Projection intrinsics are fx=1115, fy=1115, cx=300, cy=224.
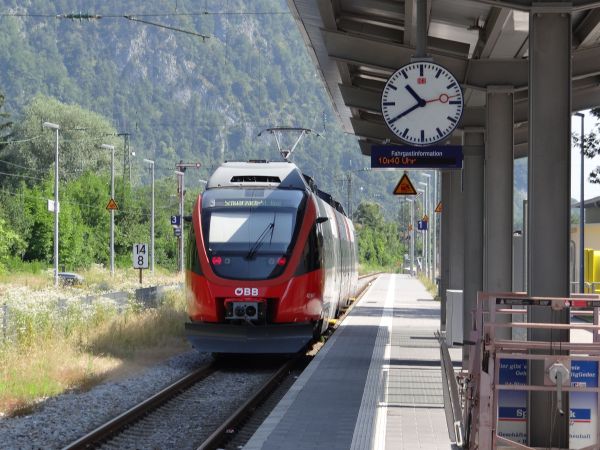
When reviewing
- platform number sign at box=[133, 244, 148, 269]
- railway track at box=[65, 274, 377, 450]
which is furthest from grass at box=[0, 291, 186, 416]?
platform number sign at box=[133, 244, 148, 269]

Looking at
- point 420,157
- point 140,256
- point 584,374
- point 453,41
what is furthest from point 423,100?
point 140,256

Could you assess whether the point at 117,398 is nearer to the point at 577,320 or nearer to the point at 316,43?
the point at 316,43

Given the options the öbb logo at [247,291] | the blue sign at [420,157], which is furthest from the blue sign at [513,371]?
the öbb logo at [247,291]

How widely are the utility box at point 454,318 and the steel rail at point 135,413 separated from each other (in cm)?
391

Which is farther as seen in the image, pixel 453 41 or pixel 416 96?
pixel 453 41

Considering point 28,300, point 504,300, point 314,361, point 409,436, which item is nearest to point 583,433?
point 504,300

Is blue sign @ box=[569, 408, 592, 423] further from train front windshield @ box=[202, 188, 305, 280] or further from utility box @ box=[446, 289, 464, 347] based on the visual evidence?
train front windshield @ box=[202, 188, 305, 280]

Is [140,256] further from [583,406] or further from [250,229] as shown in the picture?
[583,406]

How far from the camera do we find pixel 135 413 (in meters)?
12.6

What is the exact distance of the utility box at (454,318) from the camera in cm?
1766

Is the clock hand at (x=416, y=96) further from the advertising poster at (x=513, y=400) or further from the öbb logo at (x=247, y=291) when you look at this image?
the öbb logo at (x=247, y=291)

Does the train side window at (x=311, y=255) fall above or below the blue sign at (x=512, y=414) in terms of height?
above

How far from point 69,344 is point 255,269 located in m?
4.01

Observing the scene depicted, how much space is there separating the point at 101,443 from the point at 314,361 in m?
6.73
